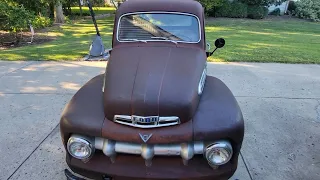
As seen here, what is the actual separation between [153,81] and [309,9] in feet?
71.1

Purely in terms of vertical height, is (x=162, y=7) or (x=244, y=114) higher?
(x=162, y=7)

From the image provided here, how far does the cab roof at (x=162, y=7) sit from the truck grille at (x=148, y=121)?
1856 millimetres

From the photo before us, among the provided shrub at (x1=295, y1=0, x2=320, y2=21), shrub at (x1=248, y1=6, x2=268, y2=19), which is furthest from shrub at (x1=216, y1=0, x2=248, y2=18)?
shrub at (x1=295, y1=0, x2=320, y2=21)

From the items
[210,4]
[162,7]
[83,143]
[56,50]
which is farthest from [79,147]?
[210,4]

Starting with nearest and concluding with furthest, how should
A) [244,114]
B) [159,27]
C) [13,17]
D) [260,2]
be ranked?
[159,27] < [244,114] < [13,17] < [260,2]

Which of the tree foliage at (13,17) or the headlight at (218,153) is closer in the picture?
the headlight at (218,153)

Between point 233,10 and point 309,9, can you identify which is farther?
point 309,9

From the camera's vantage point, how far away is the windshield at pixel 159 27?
140 inches

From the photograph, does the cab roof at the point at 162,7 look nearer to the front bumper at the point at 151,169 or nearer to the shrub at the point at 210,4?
the front bumper at the point at 151,169

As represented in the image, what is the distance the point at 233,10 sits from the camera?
65.0 ft

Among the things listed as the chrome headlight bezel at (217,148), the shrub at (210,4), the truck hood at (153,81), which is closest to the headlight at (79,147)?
the truck hood at (153,81)

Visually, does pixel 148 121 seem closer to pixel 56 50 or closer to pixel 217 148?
pixel 217 148

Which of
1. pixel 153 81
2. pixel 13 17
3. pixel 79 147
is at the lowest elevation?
pixel 79 147

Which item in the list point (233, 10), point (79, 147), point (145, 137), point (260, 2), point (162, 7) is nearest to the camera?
point (145, 137)
